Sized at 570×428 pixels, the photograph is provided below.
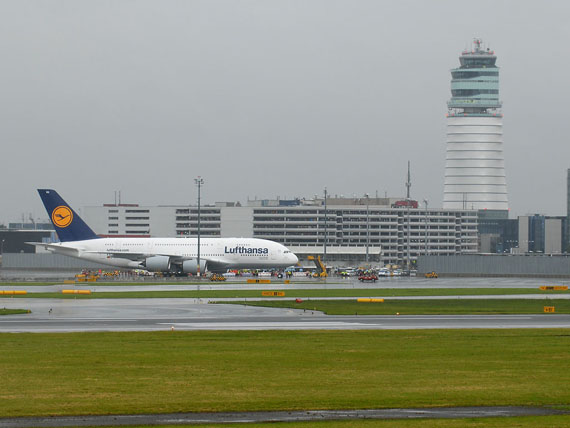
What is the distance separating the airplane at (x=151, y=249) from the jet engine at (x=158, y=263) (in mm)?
387

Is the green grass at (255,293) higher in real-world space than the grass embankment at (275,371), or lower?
lower

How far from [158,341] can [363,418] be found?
59.4ft

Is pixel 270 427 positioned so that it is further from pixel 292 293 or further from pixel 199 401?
pixel 292 293

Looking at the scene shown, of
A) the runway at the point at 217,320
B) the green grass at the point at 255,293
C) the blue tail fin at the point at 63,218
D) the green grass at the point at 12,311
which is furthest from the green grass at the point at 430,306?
the blue tail fin at the point at 63,218

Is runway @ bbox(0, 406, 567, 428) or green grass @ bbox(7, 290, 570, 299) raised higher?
runway @ bbox(0, 406, 567, 428)

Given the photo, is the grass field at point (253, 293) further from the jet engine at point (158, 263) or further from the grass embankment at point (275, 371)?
the jet engine at point (158, 263)

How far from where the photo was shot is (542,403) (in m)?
23.8

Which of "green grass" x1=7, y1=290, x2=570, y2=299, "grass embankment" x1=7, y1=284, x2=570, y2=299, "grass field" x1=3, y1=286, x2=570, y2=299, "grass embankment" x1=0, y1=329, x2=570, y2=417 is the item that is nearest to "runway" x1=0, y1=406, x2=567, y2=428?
"grass embankment" x1=0, y1=329, x2=570, y2=417

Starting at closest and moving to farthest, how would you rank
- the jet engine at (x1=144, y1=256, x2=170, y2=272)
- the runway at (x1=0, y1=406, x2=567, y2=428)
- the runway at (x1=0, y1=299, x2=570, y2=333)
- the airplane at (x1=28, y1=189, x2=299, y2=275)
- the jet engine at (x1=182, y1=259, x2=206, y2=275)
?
the runway at (x1=0, y1=406, x2=567, y2=428) → the runway at (x1=0, y1=299, x2=570, y2=333) → the jet engine at (x1=182, y1=259, x2=206, y2=275) → the jet engine at (x1=144, y1=256, x2=170, y2=272) → the airplane at (x1=28, y1=189, x2=299, y2=275)

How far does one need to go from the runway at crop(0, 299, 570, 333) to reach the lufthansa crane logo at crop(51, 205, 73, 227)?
60.2 m

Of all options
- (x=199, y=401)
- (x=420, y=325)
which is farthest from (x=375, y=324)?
(x=199, y=401)

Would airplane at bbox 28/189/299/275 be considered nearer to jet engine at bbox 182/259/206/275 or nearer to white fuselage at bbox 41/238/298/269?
white fuselage at bbox 41/238/298/269

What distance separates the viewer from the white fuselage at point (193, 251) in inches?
4833

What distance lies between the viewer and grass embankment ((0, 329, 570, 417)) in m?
24.0
